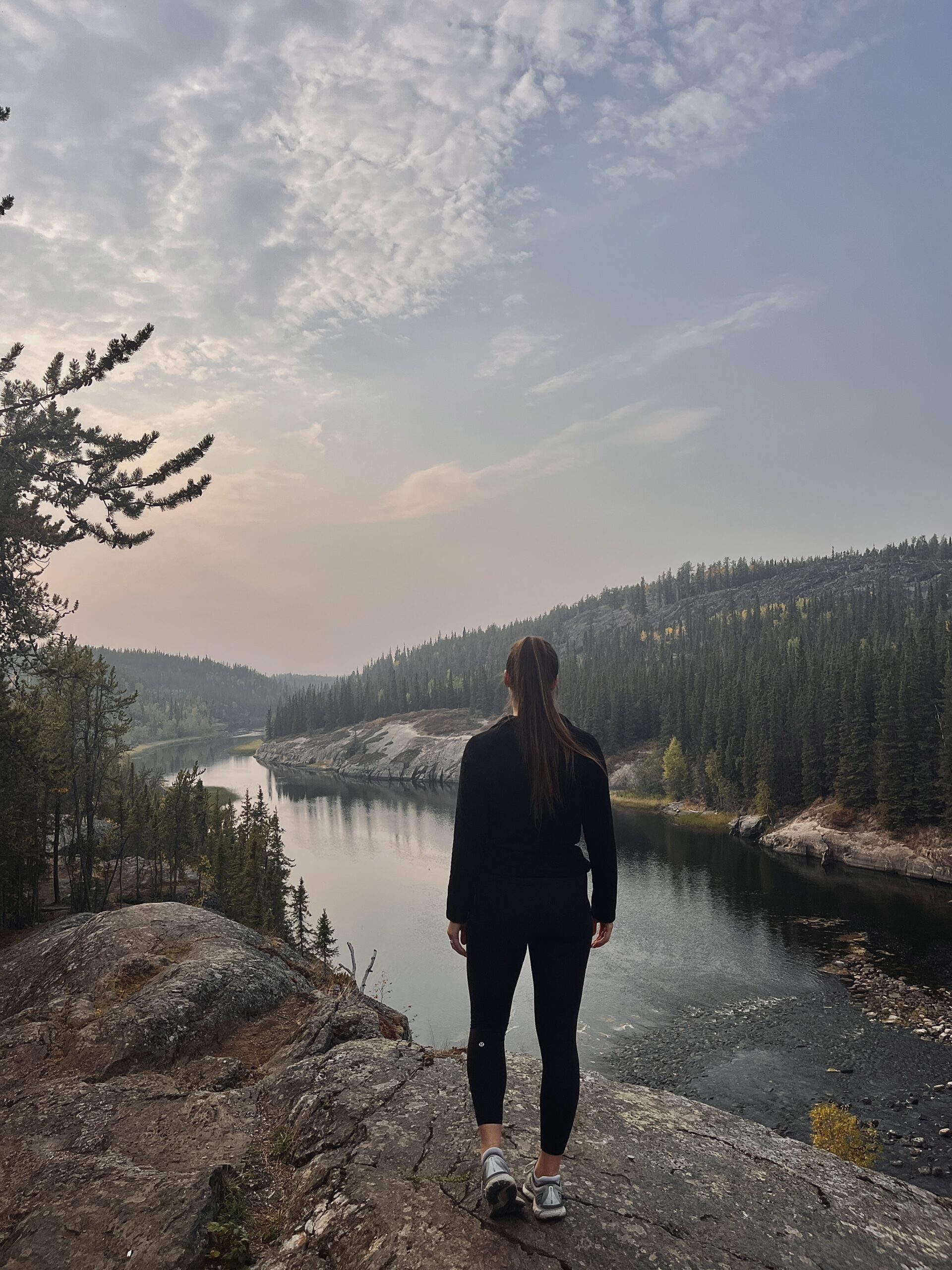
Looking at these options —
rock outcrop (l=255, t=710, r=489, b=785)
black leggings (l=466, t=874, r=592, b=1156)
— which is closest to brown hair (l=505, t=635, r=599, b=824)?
black leggings (l=466, t=874, r=592, b=1156)

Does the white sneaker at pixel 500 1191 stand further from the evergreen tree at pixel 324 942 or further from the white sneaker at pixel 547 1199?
the evergreen tree at pixel 324 942

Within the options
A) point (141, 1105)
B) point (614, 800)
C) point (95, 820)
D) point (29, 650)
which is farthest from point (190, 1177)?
point (614, 800)

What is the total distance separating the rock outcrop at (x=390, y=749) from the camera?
136875mm

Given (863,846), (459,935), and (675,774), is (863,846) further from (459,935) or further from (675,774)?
(459,935)

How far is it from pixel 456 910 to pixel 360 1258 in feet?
6.66

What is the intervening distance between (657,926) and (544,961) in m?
42.1

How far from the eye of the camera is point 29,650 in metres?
13.0

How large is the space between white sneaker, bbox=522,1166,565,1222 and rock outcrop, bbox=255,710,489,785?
395ft

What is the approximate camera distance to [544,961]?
4.37 m

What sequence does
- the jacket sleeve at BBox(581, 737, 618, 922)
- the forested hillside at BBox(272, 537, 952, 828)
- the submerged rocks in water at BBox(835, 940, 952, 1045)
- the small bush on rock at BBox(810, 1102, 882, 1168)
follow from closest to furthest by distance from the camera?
1. the jacket sleeve at BBox(581, 737, 618, 922)
2. the small bush on rock at BBox(810, 1102, 882, 1168)
3. the submerged rocks in water at BBox(835, 940, 952, 1045)
4. the forested hillside at BBox(272, 537, 952, 828)

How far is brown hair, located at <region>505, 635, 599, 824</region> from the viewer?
4.44m

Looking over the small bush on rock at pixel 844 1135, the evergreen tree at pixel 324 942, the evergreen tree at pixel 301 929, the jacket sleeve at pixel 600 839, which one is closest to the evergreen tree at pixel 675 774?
the evergreen tree at pixel 301 929

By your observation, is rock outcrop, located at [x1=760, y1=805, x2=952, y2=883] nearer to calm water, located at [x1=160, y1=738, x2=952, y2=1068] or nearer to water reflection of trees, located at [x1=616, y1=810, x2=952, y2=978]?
water reflection of trees, located at [x1=616, y1=810, x2=952, y2=978]

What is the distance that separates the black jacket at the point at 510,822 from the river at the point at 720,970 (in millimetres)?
21494
